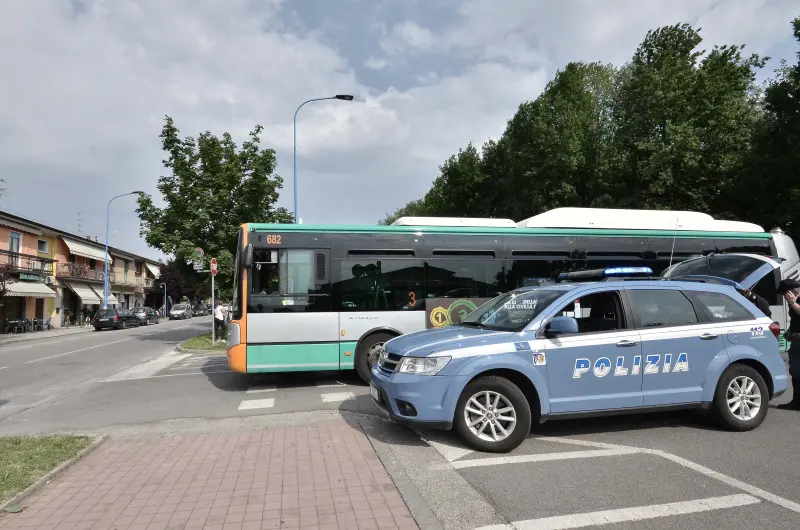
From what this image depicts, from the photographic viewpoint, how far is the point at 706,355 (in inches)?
226

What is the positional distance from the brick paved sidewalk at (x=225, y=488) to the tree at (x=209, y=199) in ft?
45.8

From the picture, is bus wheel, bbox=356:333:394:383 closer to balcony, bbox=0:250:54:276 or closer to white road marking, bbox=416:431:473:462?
white road marking, bbox=416:431:473:462

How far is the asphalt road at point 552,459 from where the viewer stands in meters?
3.83

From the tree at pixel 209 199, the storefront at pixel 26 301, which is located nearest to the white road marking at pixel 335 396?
the tree at pixel 209 199

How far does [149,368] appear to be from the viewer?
511 inches

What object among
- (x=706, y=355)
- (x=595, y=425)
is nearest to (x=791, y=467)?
(x=706, y=355)

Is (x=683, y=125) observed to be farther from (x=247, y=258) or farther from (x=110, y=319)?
(x=110, y=319)

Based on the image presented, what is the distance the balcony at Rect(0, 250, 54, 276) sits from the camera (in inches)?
1281

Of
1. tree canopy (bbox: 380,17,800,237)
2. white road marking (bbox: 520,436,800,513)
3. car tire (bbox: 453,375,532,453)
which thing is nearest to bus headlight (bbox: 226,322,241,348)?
car tire (bbox: 453,375,532,453)

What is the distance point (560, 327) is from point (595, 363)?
2.05ft

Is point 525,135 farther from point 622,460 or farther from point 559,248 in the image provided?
point 622,460

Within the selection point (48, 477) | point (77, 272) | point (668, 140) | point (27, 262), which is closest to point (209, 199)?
point (48, 477)

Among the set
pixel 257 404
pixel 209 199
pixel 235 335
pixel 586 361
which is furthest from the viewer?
pixel 209 199

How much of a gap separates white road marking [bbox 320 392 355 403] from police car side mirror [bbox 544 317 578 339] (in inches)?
156
